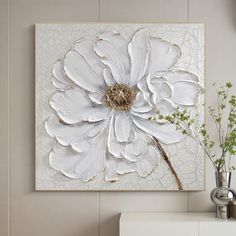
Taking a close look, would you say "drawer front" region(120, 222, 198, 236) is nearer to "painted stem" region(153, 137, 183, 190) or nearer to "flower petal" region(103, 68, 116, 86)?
"painted stem" region(153, 137, 183, 190)

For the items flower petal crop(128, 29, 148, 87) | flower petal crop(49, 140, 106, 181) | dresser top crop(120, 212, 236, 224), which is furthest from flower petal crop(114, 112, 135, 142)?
dresser top crop(120, 212, 236, 224)

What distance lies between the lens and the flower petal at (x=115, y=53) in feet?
9.29

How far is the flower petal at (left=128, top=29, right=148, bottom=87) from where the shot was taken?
2826 millimetres

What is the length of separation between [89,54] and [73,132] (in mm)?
450

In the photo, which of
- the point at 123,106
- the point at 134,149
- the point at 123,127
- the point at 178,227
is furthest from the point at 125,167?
the point at 178,227

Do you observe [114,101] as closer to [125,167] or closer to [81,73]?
[81,73]

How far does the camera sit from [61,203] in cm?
288

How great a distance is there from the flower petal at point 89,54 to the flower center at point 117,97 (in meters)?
0.12

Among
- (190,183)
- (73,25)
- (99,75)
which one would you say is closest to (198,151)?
(190,183)

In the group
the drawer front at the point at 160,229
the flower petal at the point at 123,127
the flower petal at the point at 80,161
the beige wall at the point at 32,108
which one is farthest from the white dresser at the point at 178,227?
the flower petal at the point at 123,127

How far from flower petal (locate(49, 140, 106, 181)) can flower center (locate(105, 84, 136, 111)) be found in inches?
8.3

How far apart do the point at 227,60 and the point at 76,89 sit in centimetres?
87

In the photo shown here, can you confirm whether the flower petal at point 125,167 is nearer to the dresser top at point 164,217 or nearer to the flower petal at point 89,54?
the dresser top at point 164,217

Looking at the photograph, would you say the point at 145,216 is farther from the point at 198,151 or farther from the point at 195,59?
the point at 195,59
